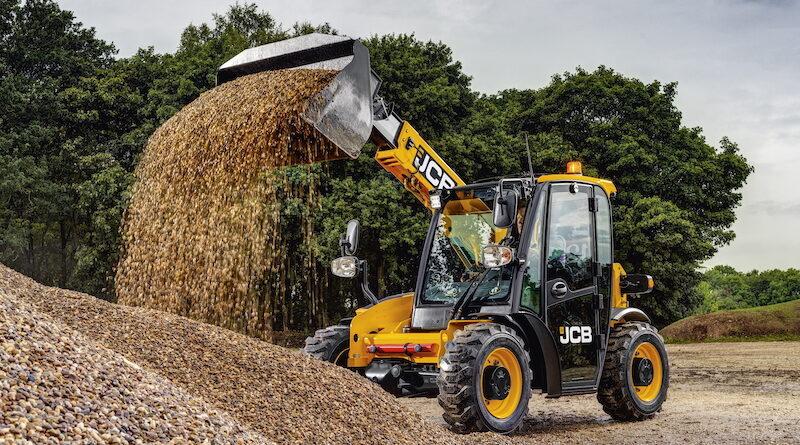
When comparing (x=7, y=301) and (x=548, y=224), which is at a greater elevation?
(x=548, y=224)

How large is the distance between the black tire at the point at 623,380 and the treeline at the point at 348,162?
42.4ft

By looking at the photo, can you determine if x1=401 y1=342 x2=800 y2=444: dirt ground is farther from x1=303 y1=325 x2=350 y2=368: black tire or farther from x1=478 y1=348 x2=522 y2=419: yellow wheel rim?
x1=303 y1=325 x2=350 y2=368: black tire

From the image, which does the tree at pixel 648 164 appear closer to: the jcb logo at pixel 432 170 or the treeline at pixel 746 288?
the jcb logo at pixel 432 170

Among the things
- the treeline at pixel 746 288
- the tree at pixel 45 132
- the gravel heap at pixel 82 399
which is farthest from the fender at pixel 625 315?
the treeline at pixel 746 288

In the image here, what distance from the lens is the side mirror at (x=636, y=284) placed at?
29.9 feet

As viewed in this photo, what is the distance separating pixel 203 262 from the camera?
395 inches

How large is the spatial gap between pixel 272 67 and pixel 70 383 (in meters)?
5.31

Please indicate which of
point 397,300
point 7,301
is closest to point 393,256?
point 397,300

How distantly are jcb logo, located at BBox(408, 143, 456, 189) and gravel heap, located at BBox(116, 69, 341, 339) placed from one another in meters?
1.01

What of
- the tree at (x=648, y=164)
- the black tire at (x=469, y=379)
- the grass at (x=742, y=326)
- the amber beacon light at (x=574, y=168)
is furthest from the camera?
the tree at (x=648, y=164)

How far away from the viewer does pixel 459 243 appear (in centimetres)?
884

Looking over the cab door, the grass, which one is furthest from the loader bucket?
the grass

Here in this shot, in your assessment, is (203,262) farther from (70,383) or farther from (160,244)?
(70,383)

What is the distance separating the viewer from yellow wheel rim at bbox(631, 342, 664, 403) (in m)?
9.11
